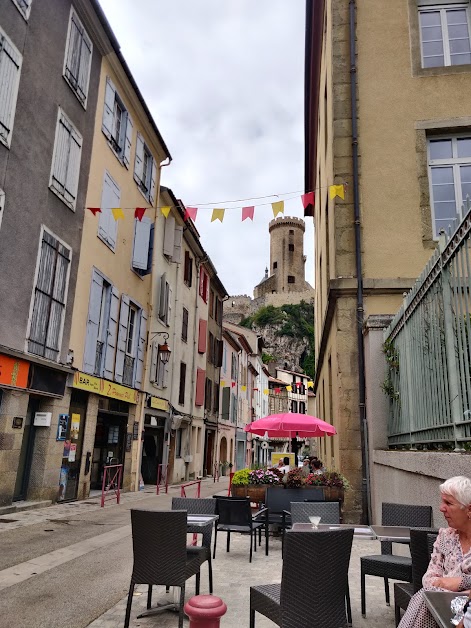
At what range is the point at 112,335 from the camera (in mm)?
14297

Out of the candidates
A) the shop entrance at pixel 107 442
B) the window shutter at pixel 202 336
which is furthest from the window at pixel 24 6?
the window shutter at pixel 202 336

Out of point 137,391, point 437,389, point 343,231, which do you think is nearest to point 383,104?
point 343,231

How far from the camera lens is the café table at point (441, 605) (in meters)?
2.07

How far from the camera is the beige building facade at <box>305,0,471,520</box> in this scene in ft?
31.4

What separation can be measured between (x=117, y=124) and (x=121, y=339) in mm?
6199

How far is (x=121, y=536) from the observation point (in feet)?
26.1

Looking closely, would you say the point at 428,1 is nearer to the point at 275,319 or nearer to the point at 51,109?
the point at 51,109

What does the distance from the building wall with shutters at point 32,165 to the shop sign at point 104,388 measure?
858mm

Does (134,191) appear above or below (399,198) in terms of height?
above

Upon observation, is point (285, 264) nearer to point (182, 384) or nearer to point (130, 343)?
point (182, 384)

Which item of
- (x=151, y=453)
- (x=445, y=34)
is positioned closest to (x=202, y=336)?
(x=151, y=453)

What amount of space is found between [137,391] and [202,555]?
11986 mm

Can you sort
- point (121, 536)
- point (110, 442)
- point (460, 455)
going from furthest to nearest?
point (110, 442)
point (121, 536)
point (460, 455)

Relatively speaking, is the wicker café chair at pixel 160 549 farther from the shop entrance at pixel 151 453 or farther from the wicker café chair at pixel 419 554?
the shop entrance at pixel 151 453
